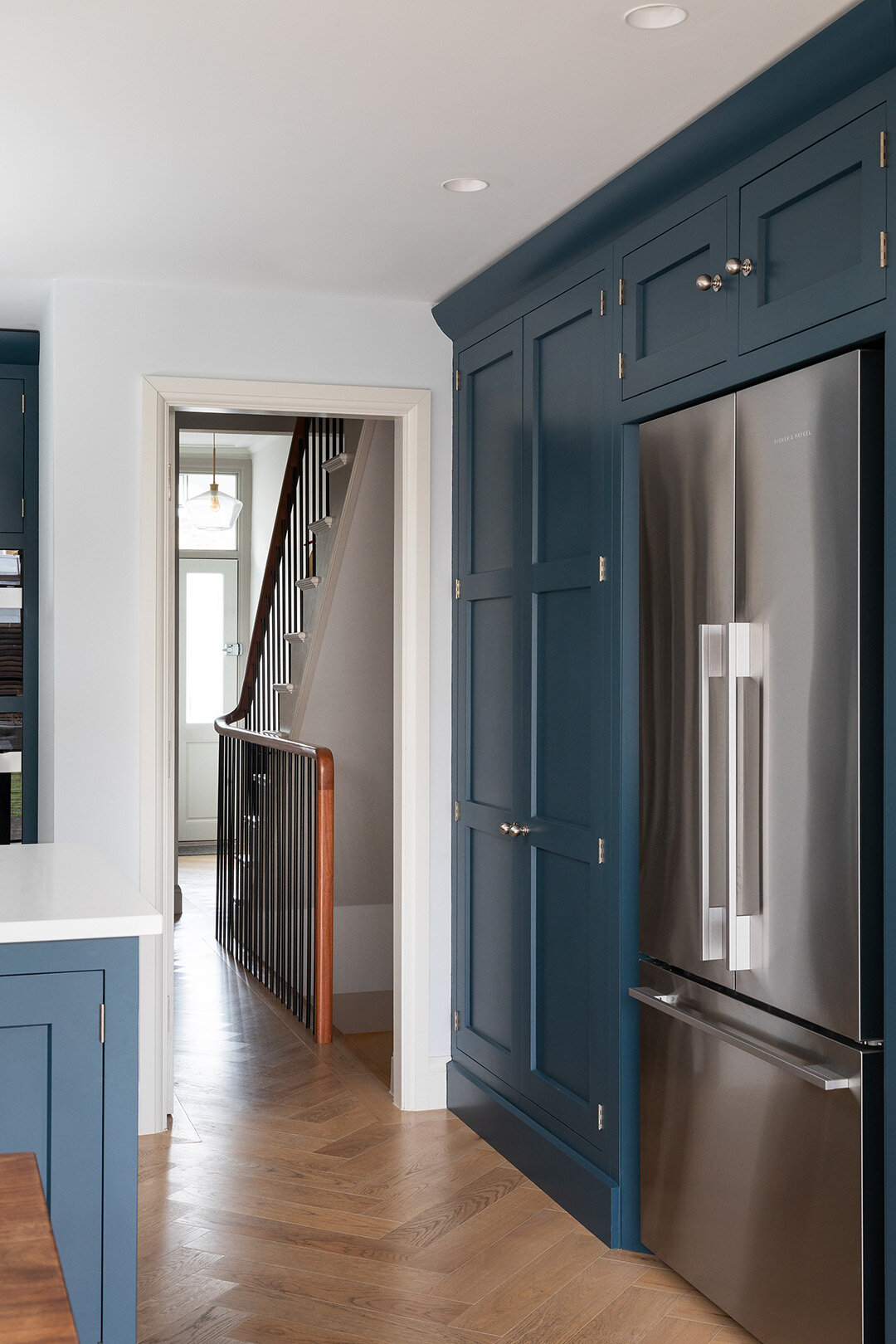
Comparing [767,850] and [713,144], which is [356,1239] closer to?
[767,850]

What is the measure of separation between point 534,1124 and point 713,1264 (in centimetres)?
91

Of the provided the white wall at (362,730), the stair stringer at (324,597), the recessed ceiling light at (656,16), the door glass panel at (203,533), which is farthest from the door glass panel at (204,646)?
the recessed ceiling light at (656,16)

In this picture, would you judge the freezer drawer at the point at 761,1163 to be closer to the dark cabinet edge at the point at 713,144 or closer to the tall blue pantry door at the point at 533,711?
the tall blue pantry door at the point at 533,711

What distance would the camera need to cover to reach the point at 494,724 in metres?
3.87

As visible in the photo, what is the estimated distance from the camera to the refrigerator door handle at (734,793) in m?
2.53

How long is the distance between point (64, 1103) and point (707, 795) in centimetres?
141

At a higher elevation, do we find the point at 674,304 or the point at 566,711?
the point at 674,304

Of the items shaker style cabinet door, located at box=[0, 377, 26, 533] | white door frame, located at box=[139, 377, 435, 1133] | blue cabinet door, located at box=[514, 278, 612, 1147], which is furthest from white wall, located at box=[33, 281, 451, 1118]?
blue cabinet door, located at box=[514, 278, 612, 1147]

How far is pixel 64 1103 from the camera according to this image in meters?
2.15

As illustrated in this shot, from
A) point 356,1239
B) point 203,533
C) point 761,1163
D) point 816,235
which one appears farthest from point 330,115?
point 203,533

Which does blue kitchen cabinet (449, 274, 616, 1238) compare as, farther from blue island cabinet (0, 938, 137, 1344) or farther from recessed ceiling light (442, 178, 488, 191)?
blue island cabinet (0, 938, 137, 1344)

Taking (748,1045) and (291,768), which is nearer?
(748,1045)

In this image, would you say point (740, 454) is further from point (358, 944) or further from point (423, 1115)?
point (358, 944)

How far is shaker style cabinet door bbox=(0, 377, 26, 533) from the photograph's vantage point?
4.58 meters
